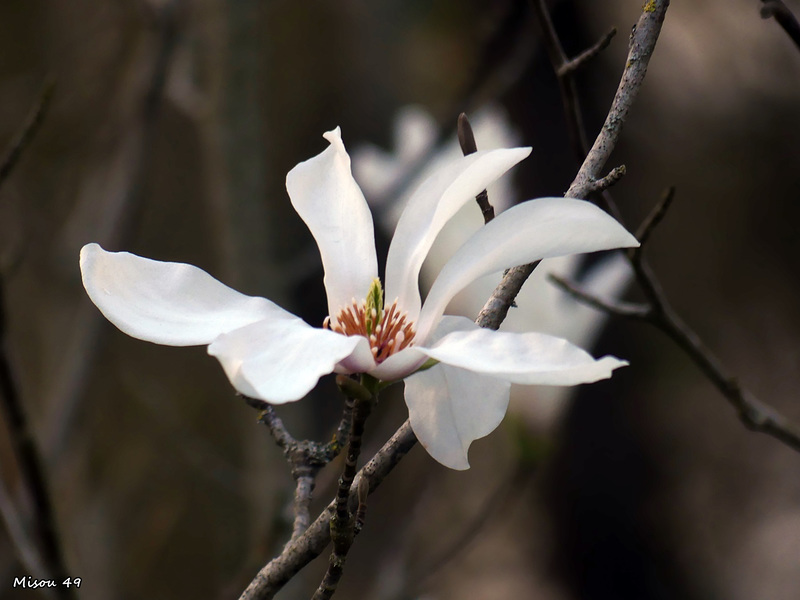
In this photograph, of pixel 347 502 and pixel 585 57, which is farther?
pixel 585 57

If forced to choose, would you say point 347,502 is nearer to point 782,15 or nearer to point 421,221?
point 421,221

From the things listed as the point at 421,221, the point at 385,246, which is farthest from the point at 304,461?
the point at 385,246

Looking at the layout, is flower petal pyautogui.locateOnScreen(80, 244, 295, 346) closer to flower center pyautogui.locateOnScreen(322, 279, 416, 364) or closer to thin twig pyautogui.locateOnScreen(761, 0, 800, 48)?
flower center pyautogui.locateOnScreen(322, 279, 416, 364)

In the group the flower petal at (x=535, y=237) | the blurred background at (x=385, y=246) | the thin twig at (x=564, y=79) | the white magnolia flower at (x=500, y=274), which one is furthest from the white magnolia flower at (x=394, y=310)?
the blurred background at (x=385, y=246)

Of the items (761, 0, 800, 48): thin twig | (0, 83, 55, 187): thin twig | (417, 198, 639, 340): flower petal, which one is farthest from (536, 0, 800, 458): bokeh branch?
(0, 83, 55, 187): thin twig

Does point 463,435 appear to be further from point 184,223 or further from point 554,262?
point 184,223
